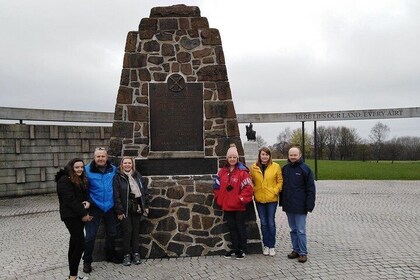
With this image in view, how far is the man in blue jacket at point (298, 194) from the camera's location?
5488mm

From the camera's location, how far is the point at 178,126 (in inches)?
243

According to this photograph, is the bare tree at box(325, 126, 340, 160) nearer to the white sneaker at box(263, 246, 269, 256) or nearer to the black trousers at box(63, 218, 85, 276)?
the white sneaker at box(263, 246, 269, 256)

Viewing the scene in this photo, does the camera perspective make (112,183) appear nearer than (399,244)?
Yes

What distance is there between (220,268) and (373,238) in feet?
10.8

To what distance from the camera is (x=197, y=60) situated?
244 inches

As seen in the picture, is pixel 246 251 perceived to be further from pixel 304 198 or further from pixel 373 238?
pixel 373 238

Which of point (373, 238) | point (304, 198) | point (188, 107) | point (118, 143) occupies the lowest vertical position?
point (373, 238)

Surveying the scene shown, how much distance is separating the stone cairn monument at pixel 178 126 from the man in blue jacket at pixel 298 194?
0.71 m

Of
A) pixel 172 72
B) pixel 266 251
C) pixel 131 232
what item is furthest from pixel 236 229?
pixel 172 72

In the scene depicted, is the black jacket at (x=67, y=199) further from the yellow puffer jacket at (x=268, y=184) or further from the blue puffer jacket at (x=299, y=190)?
the blue puffer jacket at (x=299, y=190)

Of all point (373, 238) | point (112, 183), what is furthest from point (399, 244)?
point (112, 183)

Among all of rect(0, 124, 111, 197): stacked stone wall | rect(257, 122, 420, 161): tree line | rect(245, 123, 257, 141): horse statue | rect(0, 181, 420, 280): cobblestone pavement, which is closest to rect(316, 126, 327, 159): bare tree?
rect(257, 122, 420, 161): tree line

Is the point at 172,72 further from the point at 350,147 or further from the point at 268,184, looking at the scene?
the point at 350,147

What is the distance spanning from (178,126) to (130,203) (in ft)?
4.84
